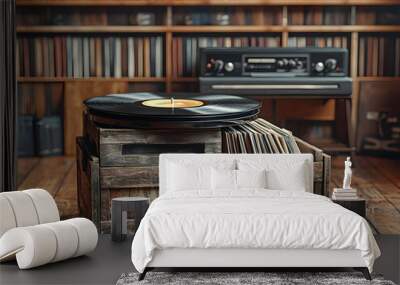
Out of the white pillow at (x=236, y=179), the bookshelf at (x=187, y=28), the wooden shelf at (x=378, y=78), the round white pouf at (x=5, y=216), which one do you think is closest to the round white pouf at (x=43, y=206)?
the round white pouf at (x=5, y=216)

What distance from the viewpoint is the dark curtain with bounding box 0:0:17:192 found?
5.14m

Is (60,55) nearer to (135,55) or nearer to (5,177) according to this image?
(135,55)

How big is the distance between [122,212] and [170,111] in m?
0.69

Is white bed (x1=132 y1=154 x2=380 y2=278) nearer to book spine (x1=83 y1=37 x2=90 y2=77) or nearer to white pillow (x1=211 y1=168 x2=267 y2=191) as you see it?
white pillow (x1=211 y1=168 x2=267 y2=191)

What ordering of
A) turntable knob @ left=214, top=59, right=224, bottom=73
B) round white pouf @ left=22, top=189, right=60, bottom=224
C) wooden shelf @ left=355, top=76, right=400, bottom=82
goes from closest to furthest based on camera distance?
1. round white pouf @ left=22, top=189, right=60, bottom=224
2. turntable knob @ left=214, top=59, right=224, bottom=73
3. wooden shelf @ left=355, top=76, right=400, bottom=82

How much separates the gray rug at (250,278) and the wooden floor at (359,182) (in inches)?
43.6

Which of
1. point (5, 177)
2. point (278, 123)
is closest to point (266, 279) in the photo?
point (5, 177)

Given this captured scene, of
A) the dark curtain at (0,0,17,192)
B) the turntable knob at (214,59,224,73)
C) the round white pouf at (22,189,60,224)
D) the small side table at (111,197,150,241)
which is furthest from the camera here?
the turntable knob at (214,59,224,73)

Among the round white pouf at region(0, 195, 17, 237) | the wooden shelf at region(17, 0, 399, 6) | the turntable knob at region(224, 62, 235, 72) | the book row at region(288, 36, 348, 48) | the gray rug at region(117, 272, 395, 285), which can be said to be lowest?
the gray rug at region(117, 272, 395, 285)

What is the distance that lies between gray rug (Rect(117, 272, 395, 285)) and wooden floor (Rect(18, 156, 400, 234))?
1.11 metres

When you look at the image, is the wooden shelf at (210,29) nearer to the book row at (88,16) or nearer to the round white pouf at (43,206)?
the book row at (88,16)

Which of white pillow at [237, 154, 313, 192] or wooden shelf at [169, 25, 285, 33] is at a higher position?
wooden shelf at [169, 25, 285, 33]

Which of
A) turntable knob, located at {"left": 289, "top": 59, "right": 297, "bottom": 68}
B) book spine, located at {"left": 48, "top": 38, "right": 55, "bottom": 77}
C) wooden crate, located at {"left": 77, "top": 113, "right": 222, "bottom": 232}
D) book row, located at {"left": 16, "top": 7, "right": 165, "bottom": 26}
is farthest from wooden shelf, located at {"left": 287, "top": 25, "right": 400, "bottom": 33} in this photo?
wooden crate, located at {"left": 77, "top": 113, "right": 222, "bottom": 232}

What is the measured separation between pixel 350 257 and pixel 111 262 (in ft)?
3.85
